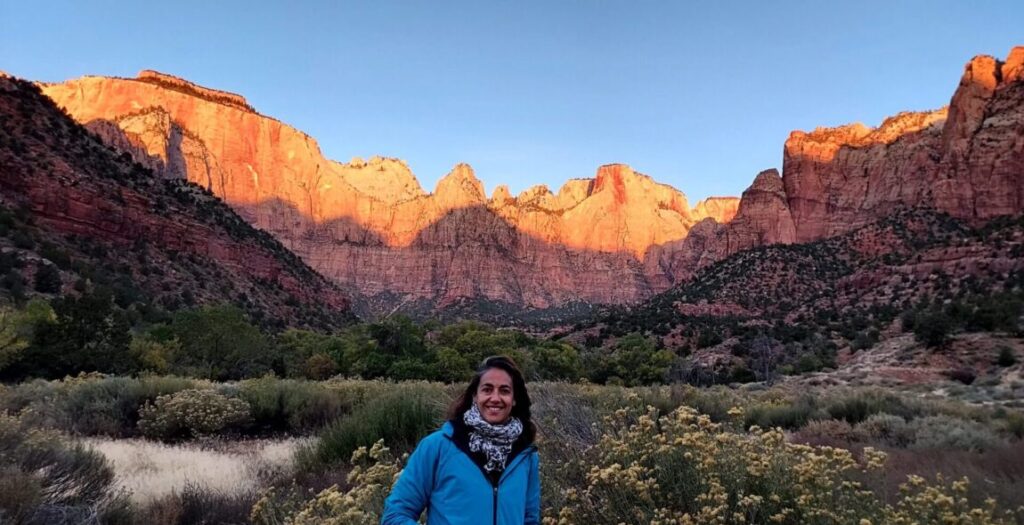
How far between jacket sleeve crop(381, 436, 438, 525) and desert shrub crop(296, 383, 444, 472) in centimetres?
485

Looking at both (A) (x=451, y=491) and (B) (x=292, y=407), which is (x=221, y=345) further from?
(A) (x=451, y=491)

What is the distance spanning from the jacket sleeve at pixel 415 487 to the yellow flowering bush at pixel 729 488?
92 cm

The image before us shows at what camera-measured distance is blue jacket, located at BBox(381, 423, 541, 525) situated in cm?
265

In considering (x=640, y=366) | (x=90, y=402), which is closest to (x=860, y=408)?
(x=90, y=402)

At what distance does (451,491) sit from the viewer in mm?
2678

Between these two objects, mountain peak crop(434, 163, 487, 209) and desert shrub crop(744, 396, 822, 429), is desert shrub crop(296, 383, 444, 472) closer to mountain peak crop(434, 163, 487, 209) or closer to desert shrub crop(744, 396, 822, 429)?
desert shrub crop(744, 396, 822, 429)

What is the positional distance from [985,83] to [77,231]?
95.8 meters

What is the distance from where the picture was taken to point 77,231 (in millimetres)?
39406

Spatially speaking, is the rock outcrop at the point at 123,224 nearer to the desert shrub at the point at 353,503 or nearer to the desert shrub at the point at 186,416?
the desert shrub at the point at 186,416

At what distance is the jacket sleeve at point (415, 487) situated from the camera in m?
2.71

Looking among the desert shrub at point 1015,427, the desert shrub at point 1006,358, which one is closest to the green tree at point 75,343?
the desert shrub at point 1015,427

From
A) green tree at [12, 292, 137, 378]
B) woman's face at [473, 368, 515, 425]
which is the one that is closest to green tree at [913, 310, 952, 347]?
woman's face at [473, 368, 515, 425]

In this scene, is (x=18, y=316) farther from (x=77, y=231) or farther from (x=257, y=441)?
(x=77, y=231)

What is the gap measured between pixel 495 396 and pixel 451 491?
516 millimetres
